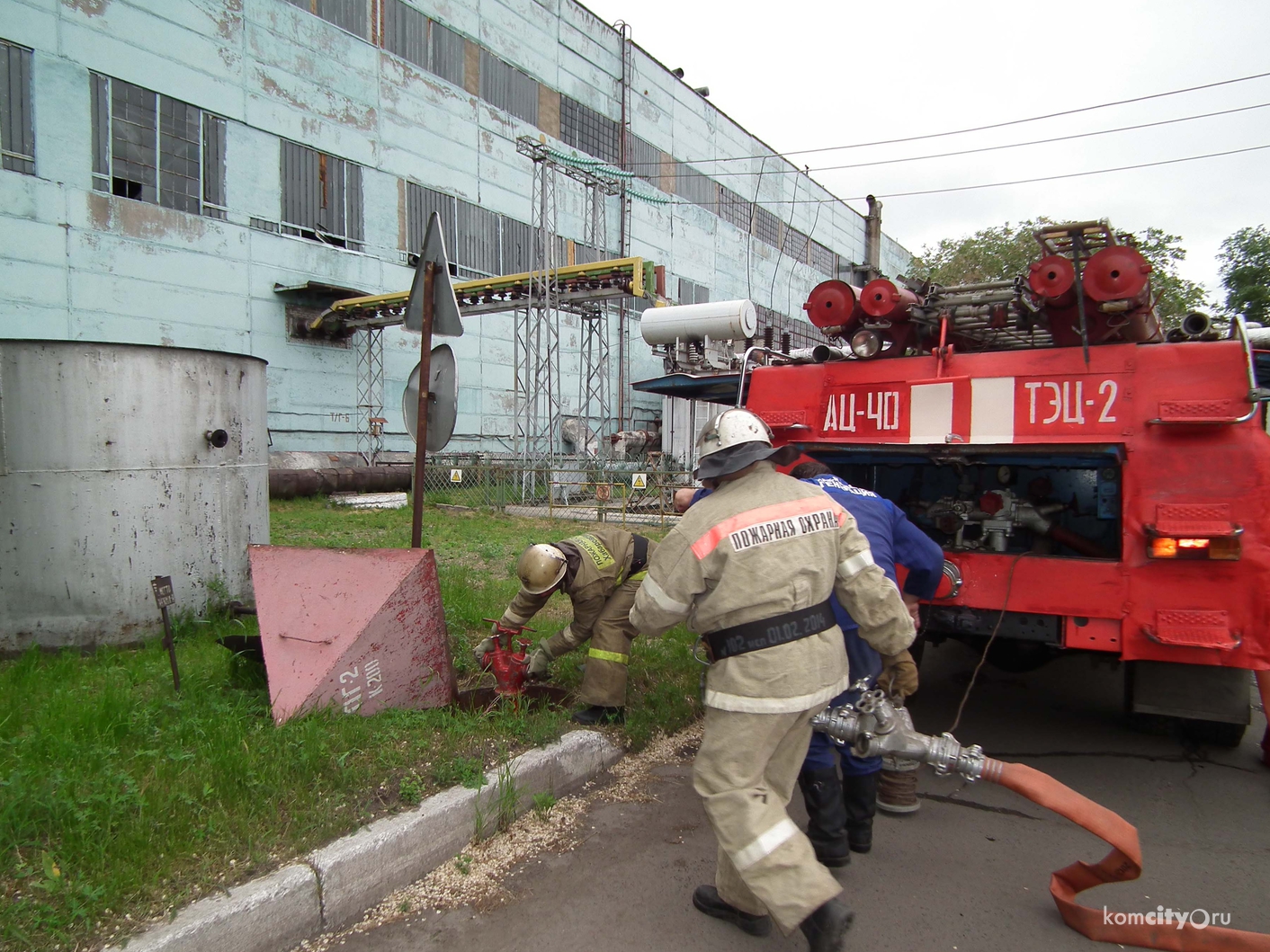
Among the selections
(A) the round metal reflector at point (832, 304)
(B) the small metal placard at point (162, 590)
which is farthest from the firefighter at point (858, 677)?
(B) the small metal placard at point (162, 590)

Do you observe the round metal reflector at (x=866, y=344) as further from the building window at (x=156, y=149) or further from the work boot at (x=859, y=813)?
the building window at (x=156, y=149)

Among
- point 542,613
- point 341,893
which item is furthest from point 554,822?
point 542,613

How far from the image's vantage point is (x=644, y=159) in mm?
26938

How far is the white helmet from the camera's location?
2.64 meters

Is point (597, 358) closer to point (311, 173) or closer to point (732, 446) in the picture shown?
point (311, 173)

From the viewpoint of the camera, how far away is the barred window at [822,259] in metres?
37.3

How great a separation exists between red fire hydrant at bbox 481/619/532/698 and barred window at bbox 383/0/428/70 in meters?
19.1

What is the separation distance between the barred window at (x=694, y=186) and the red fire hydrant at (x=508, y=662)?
26.5 m

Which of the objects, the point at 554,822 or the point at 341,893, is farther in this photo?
the point at 554,822

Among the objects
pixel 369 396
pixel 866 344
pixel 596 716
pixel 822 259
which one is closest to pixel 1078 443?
pixel 866 344

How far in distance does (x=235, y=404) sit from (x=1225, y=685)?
19.0 ft

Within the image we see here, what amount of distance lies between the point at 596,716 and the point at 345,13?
19.4m

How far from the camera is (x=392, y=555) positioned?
3736mm

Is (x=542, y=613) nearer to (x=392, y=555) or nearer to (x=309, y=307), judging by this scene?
(x=392, y=555)
